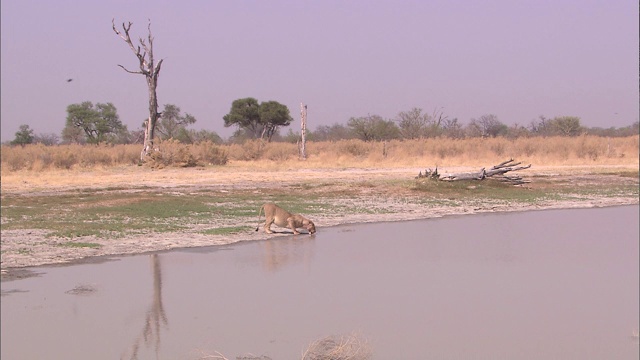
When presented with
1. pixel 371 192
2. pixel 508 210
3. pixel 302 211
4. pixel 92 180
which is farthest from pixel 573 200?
pixel 92 180

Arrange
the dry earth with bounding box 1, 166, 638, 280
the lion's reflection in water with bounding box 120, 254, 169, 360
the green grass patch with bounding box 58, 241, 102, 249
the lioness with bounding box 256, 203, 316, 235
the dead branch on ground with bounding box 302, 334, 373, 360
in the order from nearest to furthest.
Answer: the dead branch on ground with bounding box 302, 334, 373, 360, the lion's reflection in water with bounding box 120, 254, 169, 360, the dry earth with bounding box 1, 166, 638, 280, the green grass patch with bounding box 58, 241, 102, 249, the lioness with bounding box 256, 203, 316, 235

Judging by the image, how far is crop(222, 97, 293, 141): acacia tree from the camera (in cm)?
6250

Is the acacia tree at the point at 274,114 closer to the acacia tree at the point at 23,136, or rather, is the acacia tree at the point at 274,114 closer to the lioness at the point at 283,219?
the acacia tree at the point at 23,136

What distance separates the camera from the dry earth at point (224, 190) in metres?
11.9

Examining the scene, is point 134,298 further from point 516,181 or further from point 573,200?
point 516,181

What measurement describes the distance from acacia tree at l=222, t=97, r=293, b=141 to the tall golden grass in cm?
1427

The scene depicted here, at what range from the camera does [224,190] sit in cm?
2327

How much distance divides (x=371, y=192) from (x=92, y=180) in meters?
10.3

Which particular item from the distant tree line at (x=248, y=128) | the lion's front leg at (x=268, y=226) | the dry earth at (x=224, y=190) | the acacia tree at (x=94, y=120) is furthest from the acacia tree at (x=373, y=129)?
the lion's front leg at (x=268, y=226)

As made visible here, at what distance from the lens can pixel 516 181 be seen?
24859 mm

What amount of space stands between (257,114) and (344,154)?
21532 millimetres

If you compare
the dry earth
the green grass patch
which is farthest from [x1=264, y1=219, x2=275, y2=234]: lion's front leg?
the green grass patch

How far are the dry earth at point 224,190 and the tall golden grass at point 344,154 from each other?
270 centimetres

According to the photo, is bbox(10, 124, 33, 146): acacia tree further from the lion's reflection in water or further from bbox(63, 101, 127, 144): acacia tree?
the lion's reflection in water
